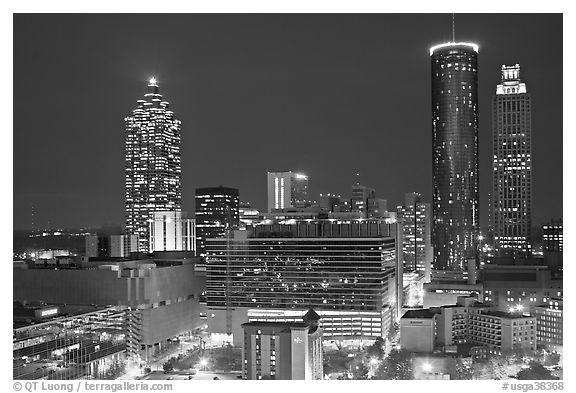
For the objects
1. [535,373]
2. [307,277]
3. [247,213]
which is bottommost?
[535,373]

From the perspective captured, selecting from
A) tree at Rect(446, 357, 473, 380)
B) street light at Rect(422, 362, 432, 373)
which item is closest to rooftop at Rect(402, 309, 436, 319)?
tree at Rect(446, 357, 473, 380)

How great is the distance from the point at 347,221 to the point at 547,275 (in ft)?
10.4

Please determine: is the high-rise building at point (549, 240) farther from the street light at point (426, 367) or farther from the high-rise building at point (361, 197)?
the street light at point (426, 367)

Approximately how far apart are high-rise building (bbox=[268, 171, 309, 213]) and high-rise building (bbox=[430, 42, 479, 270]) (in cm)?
925

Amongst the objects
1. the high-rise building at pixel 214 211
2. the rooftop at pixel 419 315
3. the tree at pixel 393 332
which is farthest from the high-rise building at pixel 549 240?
the high-rise building at pixel 214 211

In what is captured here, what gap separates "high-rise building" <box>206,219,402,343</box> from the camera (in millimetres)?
9844

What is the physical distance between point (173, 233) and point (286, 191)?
313cm

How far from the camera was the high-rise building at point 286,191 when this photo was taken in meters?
12.3

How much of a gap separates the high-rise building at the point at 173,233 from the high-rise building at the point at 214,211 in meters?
0.30

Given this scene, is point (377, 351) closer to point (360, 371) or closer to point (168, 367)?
point (360, 371)

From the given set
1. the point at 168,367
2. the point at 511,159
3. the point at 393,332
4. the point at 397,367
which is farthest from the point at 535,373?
the point at 511,159

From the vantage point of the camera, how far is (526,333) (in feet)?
27.2

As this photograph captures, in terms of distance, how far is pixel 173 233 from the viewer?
47.1 ft
